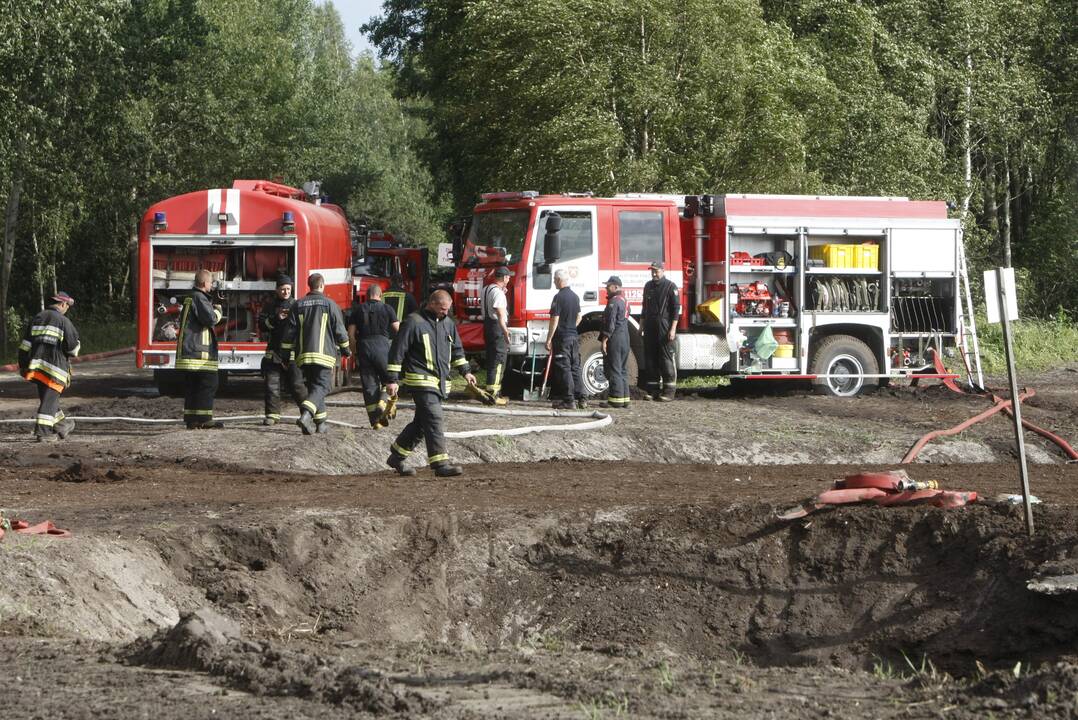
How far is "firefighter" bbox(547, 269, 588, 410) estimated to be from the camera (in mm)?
17141

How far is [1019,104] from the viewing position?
3709cm

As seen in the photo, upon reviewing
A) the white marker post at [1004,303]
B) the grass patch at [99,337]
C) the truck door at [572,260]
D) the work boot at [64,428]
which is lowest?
the work boot at [64,428]

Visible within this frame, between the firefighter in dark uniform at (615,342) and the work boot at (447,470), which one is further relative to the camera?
the firefighter in dark uniform at (615,342)

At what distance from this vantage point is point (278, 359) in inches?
601

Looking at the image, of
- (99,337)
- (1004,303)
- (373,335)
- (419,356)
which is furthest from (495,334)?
(99,337)

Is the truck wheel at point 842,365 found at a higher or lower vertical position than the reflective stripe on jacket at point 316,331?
lower

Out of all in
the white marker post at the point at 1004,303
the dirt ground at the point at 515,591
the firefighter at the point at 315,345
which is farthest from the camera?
the firefighter at the point at 315,345

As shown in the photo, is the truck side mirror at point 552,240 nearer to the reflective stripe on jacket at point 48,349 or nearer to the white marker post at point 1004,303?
the reflective stripe on jacket at point 48,349

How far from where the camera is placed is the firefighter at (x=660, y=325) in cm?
1786

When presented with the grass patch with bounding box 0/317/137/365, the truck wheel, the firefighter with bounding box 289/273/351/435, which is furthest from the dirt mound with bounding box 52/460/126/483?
the grass patch with bounding box 0/317/137/365

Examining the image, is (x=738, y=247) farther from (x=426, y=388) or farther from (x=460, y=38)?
(x=460, y=38)

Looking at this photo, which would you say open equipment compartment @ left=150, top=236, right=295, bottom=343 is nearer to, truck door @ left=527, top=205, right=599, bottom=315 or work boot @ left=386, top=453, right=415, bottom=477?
truck door @ left=527, top=205, right=599, bottom=315

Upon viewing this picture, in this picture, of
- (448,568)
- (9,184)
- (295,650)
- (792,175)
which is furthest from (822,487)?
(9,184)

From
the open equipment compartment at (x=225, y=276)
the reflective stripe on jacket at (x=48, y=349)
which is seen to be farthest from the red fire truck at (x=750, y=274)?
the reflective stripe on jacket at (x=48, y=349)
